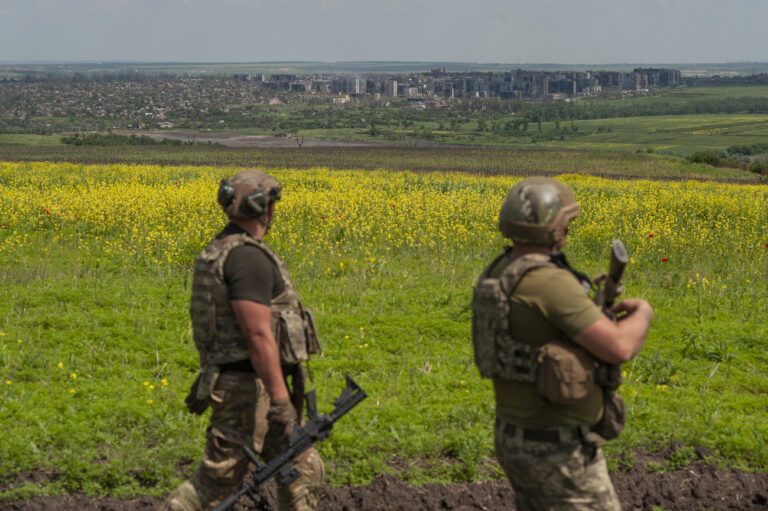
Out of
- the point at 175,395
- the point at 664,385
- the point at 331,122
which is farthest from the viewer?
the point at 331,122

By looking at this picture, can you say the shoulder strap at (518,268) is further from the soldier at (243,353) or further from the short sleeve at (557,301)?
the soldier at (243,353)

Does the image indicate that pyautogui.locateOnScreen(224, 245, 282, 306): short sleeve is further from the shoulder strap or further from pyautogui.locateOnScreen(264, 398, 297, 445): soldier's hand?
the shoulder strap

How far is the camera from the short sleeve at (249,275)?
378 centimetres

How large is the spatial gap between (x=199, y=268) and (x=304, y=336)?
66cm

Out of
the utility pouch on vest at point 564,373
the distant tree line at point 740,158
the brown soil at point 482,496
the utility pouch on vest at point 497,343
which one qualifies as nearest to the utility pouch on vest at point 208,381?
the utility pouch on vest at point 497,343

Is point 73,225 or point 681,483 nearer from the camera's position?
point 681,483

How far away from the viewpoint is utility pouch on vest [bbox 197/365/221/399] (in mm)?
3979

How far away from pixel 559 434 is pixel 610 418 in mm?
269

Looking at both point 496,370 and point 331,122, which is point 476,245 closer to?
point 496,370

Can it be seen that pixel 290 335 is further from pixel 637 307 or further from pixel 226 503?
pixel 637 307

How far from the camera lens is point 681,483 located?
6082mm

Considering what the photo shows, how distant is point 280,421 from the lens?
13.0 feet

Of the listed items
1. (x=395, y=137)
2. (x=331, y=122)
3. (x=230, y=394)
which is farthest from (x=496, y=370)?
(x=331, y=122)

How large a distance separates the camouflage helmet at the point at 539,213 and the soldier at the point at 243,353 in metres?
1.26
